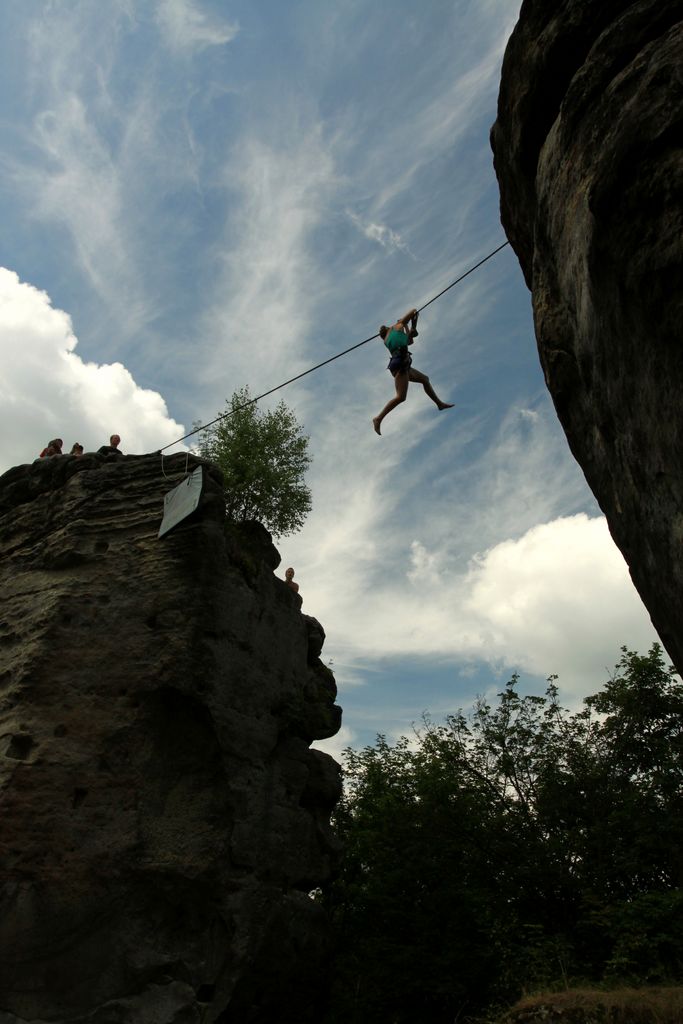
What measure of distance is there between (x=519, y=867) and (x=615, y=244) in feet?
59.3

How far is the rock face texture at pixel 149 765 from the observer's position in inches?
419

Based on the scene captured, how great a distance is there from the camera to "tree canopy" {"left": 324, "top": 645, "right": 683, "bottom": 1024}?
16.8 meters

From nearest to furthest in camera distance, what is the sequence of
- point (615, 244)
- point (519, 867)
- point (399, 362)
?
point (615, 244) < point (399, 362) < point (519, 867)

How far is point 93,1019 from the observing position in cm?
1029

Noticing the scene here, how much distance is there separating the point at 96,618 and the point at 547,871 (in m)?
13.5

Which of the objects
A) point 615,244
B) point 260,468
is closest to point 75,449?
point 260,468

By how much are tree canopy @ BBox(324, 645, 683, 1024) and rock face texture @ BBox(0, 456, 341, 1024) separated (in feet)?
14.8

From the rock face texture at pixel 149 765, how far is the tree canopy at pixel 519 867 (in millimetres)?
4505

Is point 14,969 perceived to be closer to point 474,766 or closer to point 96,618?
point 96,618

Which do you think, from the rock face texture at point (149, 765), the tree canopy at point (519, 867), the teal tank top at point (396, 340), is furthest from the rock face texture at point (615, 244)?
the tree canopy at point (519, 867)

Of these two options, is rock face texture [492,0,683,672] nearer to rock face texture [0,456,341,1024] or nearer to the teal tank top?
the teal tank top

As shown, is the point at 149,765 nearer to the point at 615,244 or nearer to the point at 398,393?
the point at 398,393

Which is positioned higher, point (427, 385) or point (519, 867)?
point (427, 385)

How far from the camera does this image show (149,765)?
39.4ft
